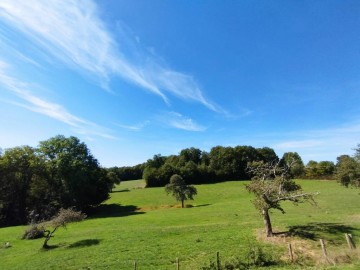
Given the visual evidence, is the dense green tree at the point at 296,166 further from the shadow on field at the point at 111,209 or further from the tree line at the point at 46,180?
the tree line at the point at 46,180

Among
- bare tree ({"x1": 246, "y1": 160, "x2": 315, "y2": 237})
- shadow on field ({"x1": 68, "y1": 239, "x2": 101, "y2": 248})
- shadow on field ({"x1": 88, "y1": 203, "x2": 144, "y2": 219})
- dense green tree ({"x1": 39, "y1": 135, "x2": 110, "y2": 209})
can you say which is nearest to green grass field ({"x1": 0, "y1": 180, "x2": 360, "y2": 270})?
shadow on field ({"x1": 68, "y1": 239, "x2": 101, "y2": 248})

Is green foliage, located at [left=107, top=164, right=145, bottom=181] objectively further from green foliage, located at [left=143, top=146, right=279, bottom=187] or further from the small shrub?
the small shrub

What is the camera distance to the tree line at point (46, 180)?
7088 cm

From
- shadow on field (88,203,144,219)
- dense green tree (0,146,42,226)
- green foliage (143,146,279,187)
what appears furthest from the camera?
green foliage (143,146,279,187)

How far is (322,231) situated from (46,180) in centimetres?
6757

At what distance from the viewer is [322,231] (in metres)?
31.8

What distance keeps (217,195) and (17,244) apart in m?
54.1

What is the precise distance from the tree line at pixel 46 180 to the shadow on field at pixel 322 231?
2137 inches

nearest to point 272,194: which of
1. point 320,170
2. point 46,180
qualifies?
point 46,180

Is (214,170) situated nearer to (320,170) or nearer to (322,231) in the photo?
(320,170)

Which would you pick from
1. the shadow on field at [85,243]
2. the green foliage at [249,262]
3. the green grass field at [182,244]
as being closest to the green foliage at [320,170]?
the green grass field at [182,244]

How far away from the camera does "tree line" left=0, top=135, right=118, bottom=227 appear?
2790 inches

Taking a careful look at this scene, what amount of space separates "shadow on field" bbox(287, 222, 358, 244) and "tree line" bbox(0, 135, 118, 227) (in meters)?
54.3

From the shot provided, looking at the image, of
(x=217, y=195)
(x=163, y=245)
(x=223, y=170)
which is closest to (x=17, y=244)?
(x=163, y=245)
